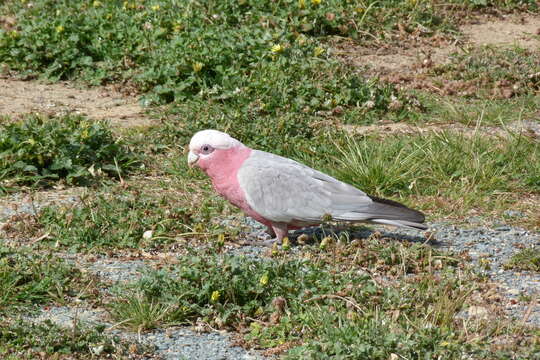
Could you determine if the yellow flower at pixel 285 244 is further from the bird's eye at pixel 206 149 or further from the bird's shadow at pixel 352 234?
the bird's eye at pixel 206 149

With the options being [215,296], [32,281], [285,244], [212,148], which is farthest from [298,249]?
[32,281]

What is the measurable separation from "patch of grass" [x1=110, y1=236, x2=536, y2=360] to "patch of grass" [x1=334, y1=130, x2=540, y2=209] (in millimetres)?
1410

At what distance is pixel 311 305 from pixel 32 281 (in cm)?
146

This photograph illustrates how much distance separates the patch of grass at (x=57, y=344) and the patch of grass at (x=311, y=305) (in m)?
0.23

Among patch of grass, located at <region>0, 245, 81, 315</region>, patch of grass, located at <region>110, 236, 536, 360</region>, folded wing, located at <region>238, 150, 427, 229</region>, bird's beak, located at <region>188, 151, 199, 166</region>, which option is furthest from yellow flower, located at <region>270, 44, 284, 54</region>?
patch of grass, located at <region>0, 245, 81, 315</region>

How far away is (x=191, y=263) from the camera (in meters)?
4.93

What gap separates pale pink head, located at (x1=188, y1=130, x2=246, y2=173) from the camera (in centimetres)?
574

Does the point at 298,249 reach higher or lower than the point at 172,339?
lower

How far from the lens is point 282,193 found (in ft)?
A: 18.4

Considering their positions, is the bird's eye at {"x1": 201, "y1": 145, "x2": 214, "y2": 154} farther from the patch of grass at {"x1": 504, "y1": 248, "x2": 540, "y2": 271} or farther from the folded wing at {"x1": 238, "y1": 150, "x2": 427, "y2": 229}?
the patch of grass at {"x1": 504, "y1": 248, "x2": 540, "y2": 271}

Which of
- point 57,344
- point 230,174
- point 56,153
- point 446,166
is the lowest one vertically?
point 446,166

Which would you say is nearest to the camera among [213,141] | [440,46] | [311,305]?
[311,305]

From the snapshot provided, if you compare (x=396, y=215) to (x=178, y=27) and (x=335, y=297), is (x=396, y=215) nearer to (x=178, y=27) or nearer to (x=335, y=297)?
(x=335, y=297)

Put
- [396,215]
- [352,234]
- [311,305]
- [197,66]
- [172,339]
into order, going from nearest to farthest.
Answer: [172,339], [311,305], [396,215], [352,234], [197,66]
